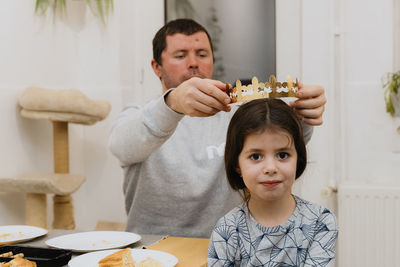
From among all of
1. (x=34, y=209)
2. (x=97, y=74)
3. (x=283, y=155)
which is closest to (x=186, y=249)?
(x=283, y=155)

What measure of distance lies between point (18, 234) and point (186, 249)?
48 cm

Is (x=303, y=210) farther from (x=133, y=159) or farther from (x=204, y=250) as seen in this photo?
(x=133, y=159)

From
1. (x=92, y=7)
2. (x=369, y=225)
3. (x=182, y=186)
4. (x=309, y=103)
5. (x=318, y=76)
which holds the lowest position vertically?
(x=369, y=225)

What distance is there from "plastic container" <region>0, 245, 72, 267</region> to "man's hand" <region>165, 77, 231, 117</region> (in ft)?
1.46

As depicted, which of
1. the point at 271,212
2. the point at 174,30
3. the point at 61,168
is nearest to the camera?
the point at 271,212

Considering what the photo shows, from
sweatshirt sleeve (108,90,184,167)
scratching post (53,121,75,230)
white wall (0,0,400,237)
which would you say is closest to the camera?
sweatshirt sleeve (108,90,184,167)

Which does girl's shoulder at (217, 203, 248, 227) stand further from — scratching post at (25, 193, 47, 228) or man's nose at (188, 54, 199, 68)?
scratching post at (25, 193, 47, 228)

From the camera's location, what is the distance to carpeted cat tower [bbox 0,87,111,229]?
1.93 metres

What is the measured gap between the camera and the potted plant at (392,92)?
6.83 feet

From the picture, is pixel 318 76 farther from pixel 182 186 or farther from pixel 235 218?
pixel 235 218

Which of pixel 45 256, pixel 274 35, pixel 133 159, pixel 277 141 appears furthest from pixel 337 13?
pixel 45 256

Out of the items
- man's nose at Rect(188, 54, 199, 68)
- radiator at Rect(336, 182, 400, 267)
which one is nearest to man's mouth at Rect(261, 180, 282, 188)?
man's nose at Rect(188, 54, 199, 68)

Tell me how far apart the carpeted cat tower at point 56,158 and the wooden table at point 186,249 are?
2.79 ft

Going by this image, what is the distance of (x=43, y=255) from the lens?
1074 mm
